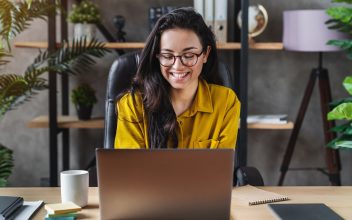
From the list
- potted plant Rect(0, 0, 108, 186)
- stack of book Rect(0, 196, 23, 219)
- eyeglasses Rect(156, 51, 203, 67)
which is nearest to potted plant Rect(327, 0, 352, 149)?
eyeglasses Rect(156, 51, 203, 67)

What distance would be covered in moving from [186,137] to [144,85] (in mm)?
237

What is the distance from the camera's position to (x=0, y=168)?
2.71 metres

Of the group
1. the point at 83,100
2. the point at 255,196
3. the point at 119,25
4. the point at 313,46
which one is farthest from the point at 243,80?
the point at 255,196

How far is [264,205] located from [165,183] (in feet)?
1.24

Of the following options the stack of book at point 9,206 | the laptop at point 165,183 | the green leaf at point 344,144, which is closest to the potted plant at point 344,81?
the green leaf at point 344,144

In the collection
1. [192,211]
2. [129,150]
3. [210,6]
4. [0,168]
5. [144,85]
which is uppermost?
[210,6]

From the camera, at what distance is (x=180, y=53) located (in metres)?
1.70

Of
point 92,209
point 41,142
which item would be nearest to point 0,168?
point 41,142

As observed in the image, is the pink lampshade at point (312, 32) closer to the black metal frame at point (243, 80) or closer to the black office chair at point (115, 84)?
the black metal frame at point (243, 80)

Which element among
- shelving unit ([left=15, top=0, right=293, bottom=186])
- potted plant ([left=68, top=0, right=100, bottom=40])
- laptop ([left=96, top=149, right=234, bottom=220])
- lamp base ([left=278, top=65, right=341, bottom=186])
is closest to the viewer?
laptop ([left=96, top=149, right=234, bottom=220])

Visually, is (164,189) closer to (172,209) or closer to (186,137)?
(172,209)

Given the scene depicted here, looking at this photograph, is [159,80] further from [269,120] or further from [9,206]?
[269,120]

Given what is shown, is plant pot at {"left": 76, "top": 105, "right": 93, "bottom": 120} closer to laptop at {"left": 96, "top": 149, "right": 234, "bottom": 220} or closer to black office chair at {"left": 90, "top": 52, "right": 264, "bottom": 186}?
black office chair at {"left": 90, "top": 52, "right": 264, "bottom": 186}

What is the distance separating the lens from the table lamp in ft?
9.11
